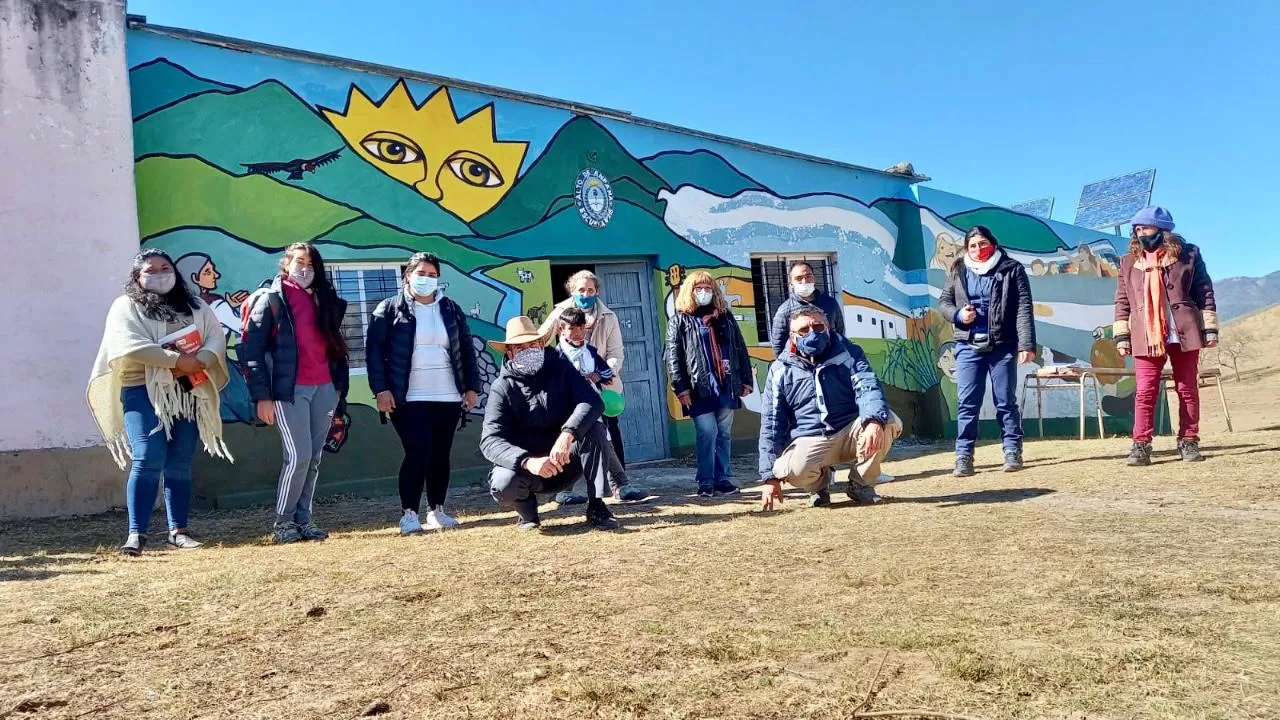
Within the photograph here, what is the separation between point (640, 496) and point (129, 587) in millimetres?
3364

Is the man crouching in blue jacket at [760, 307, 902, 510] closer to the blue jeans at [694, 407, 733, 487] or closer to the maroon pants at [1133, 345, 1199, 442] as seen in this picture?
the blue jeans at [694, 407, 733, 487]

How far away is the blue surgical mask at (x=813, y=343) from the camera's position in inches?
207

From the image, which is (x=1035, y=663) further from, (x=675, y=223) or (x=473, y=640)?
(x=675, y=223)

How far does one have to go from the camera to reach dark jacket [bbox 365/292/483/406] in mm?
5465

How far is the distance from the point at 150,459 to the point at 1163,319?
659cm

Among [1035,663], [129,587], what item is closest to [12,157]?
[129,587]

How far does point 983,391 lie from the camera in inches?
256

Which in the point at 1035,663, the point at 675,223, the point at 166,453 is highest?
the point at 675,223

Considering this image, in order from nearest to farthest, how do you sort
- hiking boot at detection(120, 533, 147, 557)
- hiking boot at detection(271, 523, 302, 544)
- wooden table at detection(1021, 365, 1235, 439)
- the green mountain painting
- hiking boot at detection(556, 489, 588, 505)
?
hiking boot at detection(120, 533, 147, 557) < hiking boot at detection(271, 523, 302, 544) < hiking boot at detection(556, 489, 588, 505) < the green mountain painting < wooden table at detection(1021, 365, 1235, 439)

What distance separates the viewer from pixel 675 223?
33.7 ft

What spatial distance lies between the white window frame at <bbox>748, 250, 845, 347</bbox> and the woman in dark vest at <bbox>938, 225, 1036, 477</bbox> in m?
3.98

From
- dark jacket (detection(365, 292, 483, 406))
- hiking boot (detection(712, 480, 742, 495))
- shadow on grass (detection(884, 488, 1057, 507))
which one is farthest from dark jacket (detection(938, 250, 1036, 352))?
dark jacket (detection(365, 292, 483, 406))

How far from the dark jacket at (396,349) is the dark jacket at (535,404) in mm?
671

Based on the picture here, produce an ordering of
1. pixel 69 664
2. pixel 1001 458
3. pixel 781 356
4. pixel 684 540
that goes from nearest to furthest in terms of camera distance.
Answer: pixel 69 664 → pixel 684 540 → pixel 781 356 → pixel 1001 458
